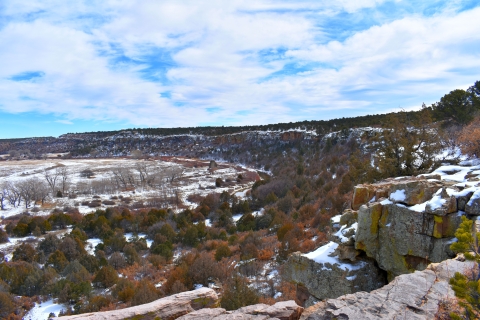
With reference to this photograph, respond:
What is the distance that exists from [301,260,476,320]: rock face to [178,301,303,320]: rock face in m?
0.20

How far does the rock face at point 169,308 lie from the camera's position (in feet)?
14.6

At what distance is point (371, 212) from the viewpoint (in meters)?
7.15

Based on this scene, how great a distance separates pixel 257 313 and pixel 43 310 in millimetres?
10014

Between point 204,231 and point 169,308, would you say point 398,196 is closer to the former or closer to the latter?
point 169,308

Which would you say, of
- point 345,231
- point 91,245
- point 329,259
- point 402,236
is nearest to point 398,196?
point 402,236

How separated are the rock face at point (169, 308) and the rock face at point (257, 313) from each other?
320 millimetres

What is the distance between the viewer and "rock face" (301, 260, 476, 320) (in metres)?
3.93

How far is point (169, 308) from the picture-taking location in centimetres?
469

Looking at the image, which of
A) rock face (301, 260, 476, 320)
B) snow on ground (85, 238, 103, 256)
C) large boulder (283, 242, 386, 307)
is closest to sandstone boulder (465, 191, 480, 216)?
rock face (301, 260, 476, 320)

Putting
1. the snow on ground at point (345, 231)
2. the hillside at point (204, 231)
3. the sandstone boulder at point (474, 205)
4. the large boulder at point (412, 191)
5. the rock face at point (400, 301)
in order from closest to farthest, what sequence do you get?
1. the rock face at point (400, 301)
2. the sandstone boulder at point (474, 205)
3. the large boulder at point (412, 191)
4. the snow on ground at point (345, 231)
5. the hillside at point (204, 231)

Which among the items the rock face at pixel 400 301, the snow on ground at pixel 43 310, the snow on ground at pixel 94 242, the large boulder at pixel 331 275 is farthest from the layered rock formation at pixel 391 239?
the snow on ground at pixel 94 242

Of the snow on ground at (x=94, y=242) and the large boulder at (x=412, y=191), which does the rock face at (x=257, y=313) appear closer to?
the large boulder at (x=412, y=191)

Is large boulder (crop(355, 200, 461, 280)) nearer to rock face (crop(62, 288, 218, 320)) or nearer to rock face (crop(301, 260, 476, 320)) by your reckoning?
rock face (crop(301, 260, 476, 320))

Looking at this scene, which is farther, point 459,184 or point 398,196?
point 398,196
